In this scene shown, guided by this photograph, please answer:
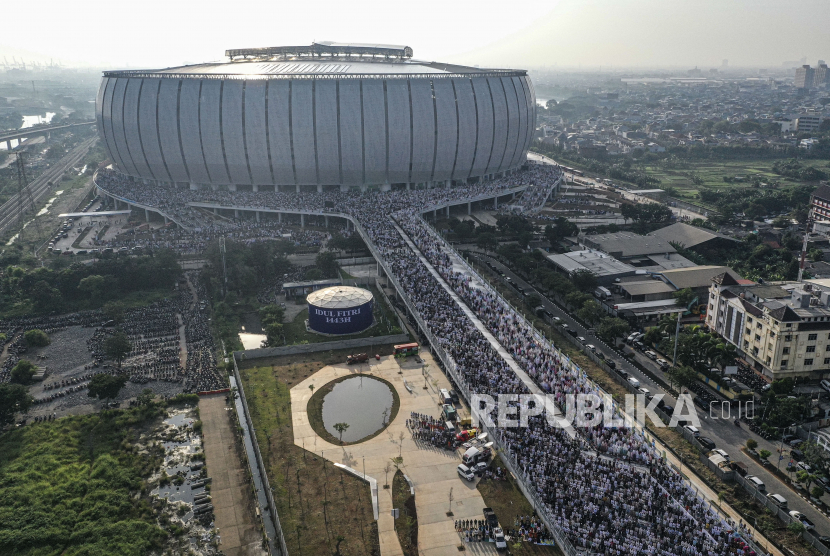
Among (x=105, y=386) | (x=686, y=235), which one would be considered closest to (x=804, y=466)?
(x=105, y=386)

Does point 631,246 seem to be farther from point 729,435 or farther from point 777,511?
point 777,511

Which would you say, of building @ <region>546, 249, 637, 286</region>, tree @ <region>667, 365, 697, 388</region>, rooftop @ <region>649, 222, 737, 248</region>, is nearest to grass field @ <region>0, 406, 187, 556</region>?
tree @ <region>667, 365, 697, 388</region>

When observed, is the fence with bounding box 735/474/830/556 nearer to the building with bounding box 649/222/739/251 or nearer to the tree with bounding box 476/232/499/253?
the tree with bounding box 476/232/499/253

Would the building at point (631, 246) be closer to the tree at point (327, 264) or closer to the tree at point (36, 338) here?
the tree at point (327, 264)

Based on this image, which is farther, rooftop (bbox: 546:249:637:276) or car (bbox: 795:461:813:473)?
rooftop (bbox: 546:249:637:276)

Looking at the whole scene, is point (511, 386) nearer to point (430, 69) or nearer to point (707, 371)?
point (707, 371)

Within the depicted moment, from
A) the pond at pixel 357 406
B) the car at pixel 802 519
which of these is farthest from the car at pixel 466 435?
the car at pixel 802 519
